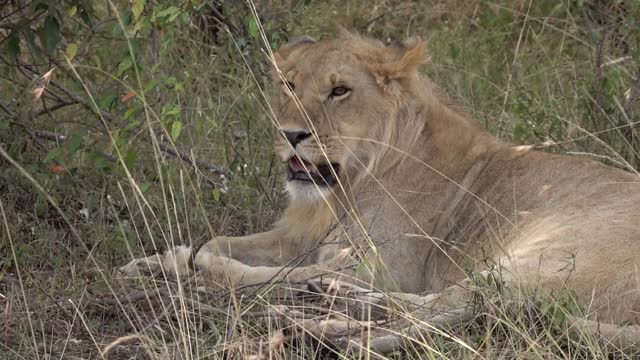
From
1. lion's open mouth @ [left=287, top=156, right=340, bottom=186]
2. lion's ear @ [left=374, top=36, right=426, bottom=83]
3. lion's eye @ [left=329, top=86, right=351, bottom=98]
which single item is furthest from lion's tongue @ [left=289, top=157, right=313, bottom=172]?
lion's ear @ [left=374, top=36, right=426, bottom=83]

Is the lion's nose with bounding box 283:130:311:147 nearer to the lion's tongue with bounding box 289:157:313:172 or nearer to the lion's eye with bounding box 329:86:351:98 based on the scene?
the lion's tongue with bounding box 289:157:313:172

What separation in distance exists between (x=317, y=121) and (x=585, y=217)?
1044 mm

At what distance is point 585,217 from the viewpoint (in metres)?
4.66

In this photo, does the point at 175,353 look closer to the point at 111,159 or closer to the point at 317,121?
the point at 317,121

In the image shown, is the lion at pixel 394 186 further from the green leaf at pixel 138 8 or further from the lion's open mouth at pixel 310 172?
the green leaf at pixel 138 8

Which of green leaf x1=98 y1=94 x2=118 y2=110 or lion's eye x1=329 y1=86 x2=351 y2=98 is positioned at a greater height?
green leaf x1=98 y1=94 x2=118 y2=110

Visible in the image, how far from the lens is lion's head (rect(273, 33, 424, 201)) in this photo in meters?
4.98

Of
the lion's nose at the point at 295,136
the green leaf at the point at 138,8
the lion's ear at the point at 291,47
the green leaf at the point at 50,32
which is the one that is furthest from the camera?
the lion's ear at the point at 291,47

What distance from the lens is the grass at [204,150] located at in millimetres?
4047

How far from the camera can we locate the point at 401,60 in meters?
5.18

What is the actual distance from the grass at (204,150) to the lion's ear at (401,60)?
53 cm

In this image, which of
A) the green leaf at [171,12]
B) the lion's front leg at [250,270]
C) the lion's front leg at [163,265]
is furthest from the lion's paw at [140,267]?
the green leaf at [171,12]

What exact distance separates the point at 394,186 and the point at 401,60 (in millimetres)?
489

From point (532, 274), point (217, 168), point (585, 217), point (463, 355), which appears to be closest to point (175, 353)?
point (463, 355)
